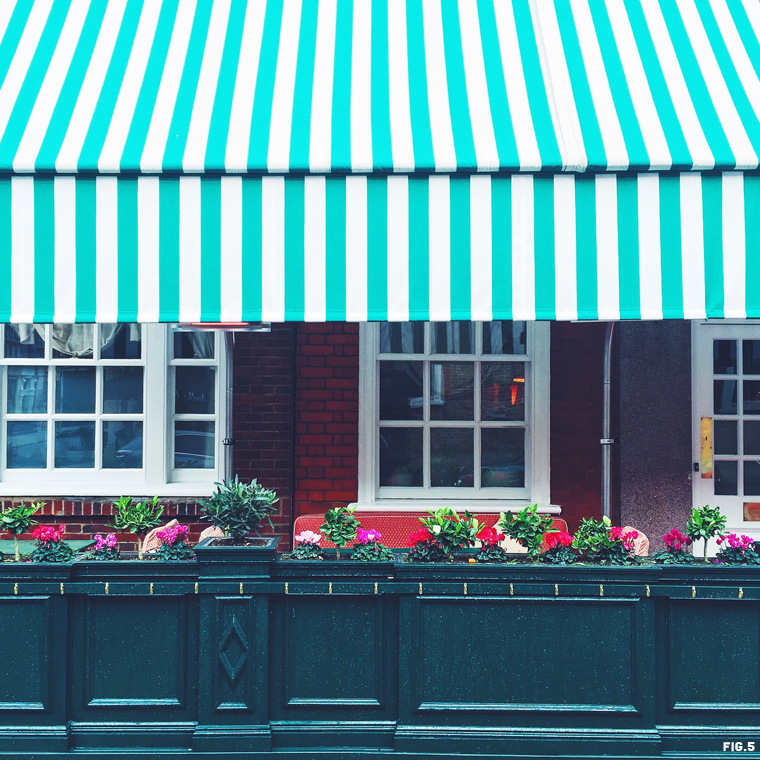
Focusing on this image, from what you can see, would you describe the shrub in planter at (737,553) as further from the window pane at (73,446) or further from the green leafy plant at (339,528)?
the window pane at (73,446)

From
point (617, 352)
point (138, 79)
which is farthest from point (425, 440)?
point (138, 79)

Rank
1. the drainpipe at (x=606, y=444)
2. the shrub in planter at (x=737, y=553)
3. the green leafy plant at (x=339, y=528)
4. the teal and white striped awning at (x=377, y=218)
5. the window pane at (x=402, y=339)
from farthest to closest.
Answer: the window pane at (x=402, y=339) → the drainpipe at (x=606, y=444) → the green leafy plant at (x=339, y=528) → the shrub in planter at (x=737, y=553) → the teal and white striped awning at (x=377, y=218)

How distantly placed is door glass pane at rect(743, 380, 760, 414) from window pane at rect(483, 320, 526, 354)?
6.67 feet

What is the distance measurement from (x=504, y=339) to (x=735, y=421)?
219 centimetres

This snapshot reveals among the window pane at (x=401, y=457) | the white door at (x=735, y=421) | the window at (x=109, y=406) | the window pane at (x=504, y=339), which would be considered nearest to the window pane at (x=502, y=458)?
the window pane at (x=401, y=457)

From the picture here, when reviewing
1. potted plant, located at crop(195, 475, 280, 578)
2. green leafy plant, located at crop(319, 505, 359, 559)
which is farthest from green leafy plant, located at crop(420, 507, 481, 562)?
potted plant, located at crop(195, 475, 280, 578)

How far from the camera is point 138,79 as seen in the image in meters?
4.30

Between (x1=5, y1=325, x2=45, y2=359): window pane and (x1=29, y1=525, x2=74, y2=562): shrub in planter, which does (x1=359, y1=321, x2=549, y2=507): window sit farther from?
(x1=5, y1=325, x2=45, y2=359): window pane

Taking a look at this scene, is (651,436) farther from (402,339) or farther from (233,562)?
(233,562)

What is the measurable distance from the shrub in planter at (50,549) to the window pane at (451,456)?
123 inches

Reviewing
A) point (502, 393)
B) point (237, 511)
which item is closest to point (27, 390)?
point (237, 511)

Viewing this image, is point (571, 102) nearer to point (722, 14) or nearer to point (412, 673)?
point (722, 14)

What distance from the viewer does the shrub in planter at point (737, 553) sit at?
Result: 4148 millimetres

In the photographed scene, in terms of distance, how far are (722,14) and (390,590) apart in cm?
439
